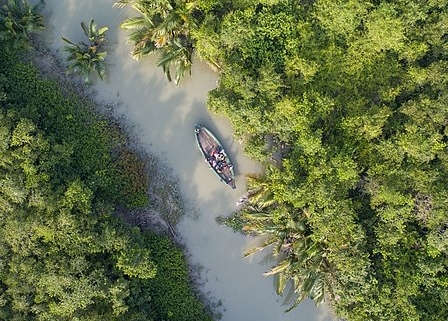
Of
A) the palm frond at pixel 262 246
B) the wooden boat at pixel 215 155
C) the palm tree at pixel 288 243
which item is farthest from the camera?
the wooden boat at pixel 215 155

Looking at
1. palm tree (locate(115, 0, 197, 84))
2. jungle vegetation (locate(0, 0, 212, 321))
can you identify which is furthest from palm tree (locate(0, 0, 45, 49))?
palm tree (locate(115, 0, 197, 84))

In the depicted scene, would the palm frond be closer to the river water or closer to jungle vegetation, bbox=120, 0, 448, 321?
jungle vegetation, bbox=120, 0, 448, 321

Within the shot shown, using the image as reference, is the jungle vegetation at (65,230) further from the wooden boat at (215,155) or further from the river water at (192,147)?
the wooden boat at (215,155)

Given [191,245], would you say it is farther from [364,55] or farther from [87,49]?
[364,55]

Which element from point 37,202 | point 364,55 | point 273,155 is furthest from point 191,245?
point 364,55

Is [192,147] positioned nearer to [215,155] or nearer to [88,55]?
[215,155]

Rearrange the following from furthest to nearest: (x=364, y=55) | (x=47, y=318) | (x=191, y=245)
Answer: (x=191, y=245)
(x=364, y=55)
(x=47, y=318)

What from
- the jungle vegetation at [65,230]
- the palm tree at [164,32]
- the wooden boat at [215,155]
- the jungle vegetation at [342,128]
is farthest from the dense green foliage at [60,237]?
the jungle vegetation at [342,128]
